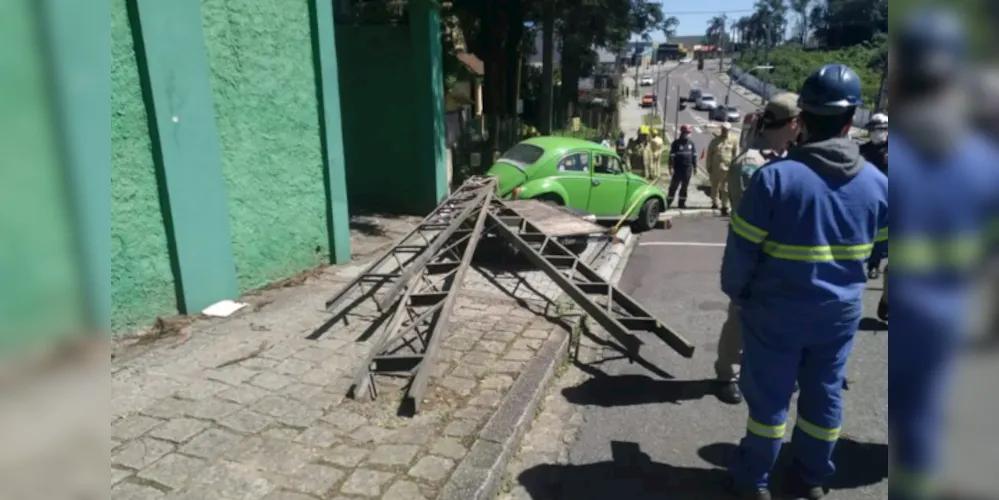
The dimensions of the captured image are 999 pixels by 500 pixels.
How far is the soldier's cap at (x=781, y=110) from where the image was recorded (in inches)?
155

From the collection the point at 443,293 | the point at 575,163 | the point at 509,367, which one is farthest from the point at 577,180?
the point at 509,367

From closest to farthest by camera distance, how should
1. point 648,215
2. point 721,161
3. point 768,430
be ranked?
point 768,430, point 648,215, point 721,161

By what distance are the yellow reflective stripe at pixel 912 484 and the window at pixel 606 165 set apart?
10.1 meters

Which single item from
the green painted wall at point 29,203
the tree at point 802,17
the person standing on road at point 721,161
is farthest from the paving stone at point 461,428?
the tree at point 802,17

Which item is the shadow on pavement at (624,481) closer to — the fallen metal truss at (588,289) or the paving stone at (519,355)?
the fallen metal truss at (588,289)

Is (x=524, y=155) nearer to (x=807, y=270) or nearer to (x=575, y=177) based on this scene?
(x=575, y=177)

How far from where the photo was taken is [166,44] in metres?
5.54

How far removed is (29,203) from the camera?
0.60 m

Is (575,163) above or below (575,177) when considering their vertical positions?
above

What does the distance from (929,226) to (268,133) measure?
279 inches

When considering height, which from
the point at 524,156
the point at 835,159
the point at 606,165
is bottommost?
the point at 606,165

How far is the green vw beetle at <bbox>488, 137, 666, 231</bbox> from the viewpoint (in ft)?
32.9

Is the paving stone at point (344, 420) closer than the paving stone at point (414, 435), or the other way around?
the paving stone at point (414, 435)

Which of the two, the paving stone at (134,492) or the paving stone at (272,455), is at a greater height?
the paving stone at (134,492)
